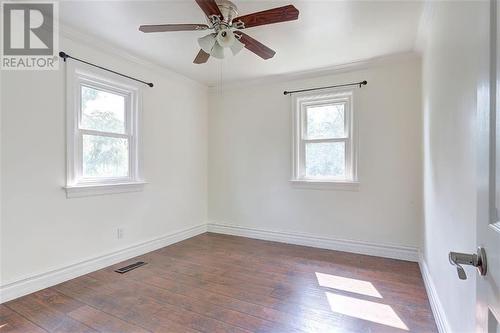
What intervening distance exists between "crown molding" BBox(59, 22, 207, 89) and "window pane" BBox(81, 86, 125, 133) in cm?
47

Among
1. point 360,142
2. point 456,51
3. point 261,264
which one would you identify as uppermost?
point 456,51

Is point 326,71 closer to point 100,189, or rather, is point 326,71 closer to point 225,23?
point 225,23

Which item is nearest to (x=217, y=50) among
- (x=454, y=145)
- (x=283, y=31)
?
(x=283, y=31)

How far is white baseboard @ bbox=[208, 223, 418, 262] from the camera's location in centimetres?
331

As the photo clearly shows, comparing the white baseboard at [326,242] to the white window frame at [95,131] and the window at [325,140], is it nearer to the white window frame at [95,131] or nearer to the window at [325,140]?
the window at [325,140]

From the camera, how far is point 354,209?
141 inches

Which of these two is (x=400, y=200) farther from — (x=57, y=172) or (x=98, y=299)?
(x=57, y=172)

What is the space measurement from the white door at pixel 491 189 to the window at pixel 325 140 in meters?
2.98

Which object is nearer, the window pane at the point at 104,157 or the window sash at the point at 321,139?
the window pane at the point at 104,157

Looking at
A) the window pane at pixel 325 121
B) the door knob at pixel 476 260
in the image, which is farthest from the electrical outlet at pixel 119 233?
the door knob at pixel 476 260

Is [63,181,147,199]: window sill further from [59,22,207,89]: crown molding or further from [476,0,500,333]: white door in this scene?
[476,0,500,333]: white door

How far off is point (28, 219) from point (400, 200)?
401cm

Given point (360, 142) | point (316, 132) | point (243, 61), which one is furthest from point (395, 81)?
point (243, 61)

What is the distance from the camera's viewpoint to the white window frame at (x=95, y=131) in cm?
270
